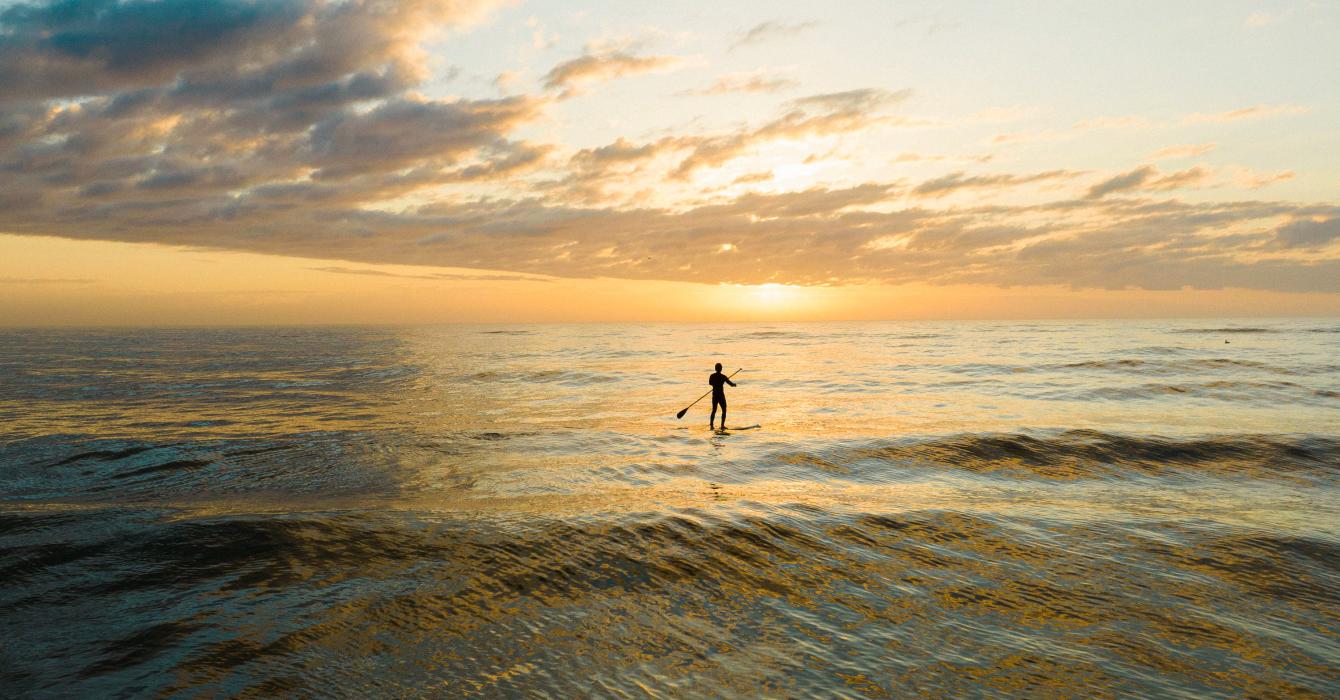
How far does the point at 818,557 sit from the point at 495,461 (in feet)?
35.4

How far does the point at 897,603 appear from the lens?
859 centimetres

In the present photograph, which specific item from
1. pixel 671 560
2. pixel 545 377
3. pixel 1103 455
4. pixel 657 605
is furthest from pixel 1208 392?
pixel 545 377

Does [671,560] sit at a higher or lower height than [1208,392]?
lower

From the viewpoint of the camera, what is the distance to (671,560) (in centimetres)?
1020

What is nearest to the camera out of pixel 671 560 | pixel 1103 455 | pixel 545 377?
pixel 671 560

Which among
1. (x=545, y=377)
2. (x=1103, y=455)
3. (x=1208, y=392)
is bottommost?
(x=545, y=377)

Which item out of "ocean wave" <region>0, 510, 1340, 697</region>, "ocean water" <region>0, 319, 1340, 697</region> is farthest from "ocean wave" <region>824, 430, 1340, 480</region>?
"ocean wave" <region>0, 510, 1340, 697</region>

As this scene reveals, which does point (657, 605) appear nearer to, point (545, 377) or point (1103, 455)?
point (1103, 455)

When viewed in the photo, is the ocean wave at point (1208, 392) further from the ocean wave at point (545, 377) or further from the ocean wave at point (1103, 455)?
the ocean wave at point (545, 377)

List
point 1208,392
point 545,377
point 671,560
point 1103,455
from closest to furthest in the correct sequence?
point 671,560 → point 1103,455 → point 1208,392 → point 545,377

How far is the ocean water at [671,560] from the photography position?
691 cm

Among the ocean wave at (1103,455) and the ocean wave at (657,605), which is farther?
the ocean wave at (1103,455)

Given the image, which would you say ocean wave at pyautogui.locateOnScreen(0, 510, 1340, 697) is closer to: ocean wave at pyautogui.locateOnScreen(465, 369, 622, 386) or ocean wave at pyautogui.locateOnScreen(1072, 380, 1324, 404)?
ocean wave at pyautogui.locateOnScreen(1072, 380, 1324, 404)

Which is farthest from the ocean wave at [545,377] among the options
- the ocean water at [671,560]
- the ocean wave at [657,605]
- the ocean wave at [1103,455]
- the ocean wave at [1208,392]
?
the ocean wave at [657,605]
